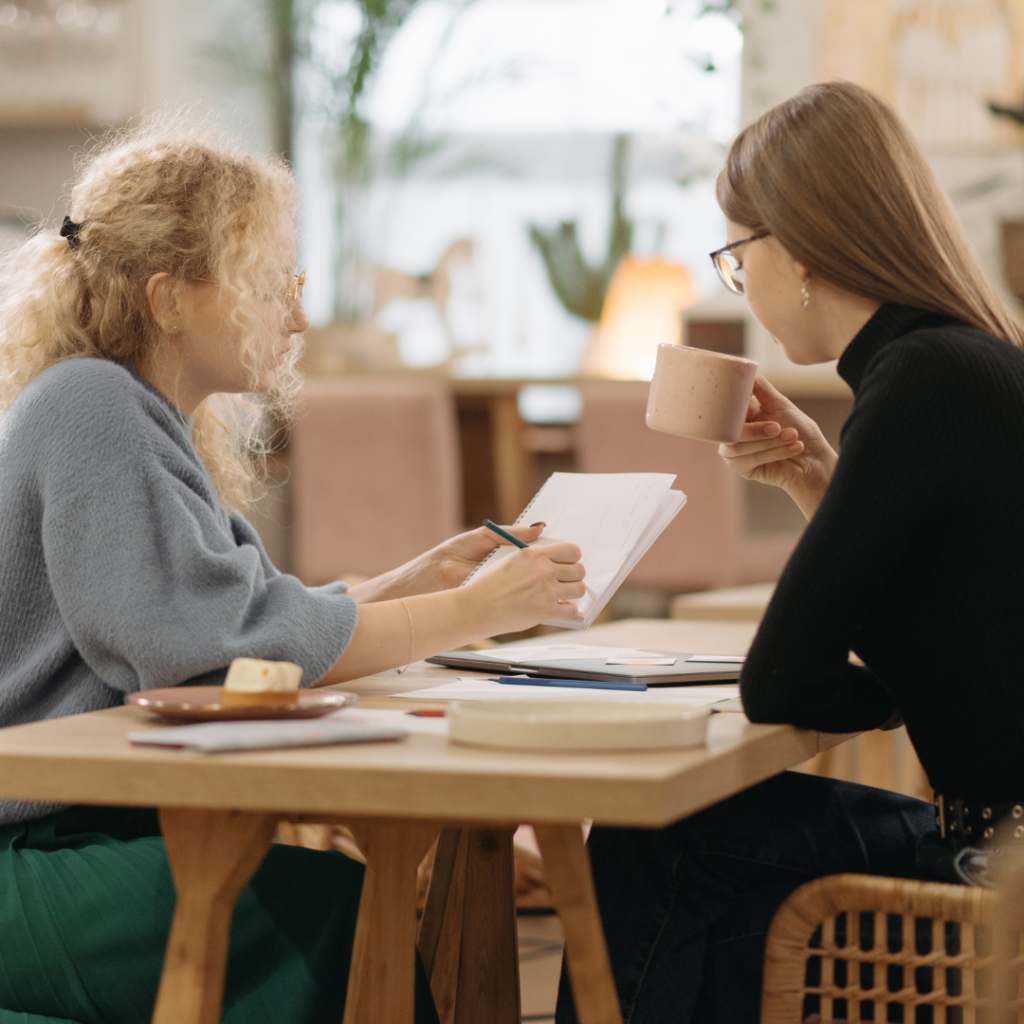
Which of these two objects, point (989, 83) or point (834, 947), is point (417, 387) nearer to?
point (989, 83)

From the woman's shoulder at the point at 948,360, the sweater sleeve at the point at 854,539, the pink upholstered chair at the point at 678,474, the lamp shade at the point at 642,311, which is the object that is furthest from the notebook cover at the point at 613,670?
the lamp shade at the point at 642,311

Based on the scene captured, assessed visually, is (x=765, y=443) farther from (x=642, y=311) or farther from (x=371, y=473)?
(x=642, y=311)

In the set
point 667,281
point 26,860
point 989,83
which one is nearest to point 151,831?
point 26,860

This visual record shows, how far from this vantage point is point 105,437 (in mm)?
1117

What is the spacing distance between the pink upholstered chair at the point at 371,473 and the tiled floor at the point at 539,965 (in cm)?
117

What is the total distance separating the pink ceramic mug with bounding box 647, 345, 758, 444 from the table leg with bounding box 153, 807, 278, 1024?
2.21 ft

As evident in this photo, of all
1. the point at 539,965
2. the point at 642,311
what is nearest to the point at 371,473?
the point at 642,311

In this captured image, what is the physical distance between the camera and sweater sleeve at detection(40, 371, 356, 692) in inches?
41.3

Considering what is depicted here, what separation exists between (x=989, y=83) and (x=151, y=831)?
3640 mm

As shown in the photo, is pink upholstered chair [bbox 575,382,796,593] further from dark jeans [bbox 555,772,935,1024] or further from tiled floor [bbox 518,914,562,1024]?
dark jeans [bbox 555,772,935,1024]

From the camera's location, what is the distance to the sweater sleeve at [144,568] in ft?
3.44

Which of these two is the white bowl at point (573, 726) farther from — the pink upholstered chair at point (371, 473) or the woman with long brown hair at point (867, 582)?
Answer: the pink upholstered chair at point (371, 473)

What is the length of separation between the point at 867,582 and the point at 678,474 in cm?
220

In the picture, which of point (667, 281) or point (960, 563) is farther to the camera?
point (667, 281)
